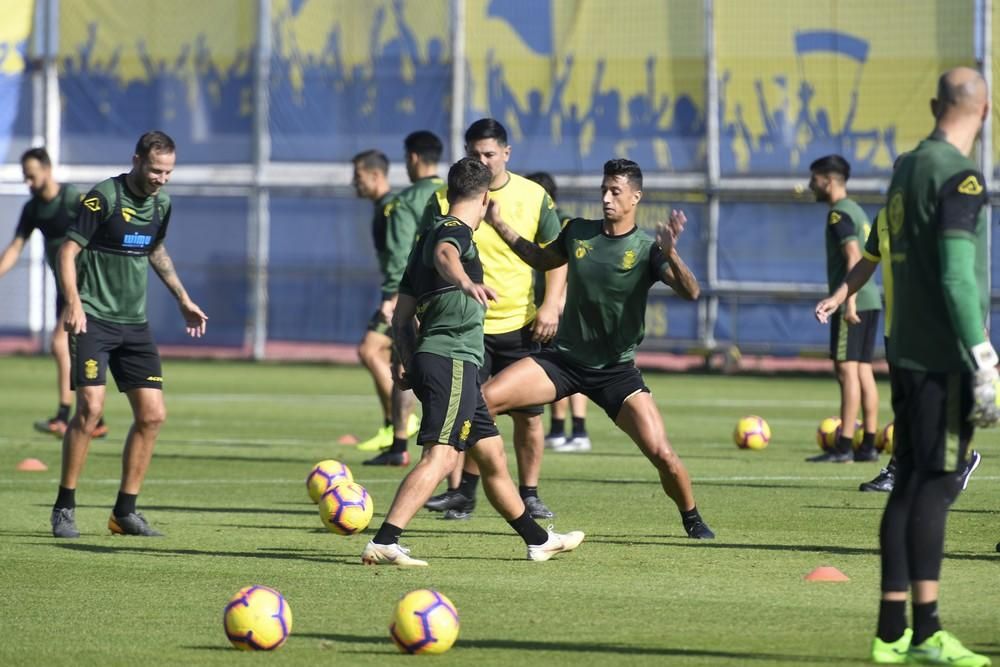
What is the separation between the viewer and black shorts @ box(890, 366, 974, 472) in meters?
6.48

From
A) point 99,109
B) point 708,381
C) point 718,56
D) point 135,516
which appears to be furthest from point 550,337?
point 99,109

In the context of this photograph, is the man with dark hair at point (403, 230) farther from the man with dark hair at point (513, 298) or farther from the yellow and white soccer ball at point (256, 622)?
the yellow and white soccer ball at point (256, 622)

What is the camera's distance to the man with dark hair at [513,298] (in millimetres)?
10812

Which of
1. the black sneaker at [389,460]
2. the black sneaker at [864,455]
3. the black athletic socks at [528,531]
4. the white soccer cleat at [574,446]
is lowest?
the white soccer cleat at [574,446]

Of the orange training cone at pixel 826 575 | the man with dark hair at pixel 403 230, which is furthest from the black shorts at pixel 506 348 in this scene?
the orange training cone at pixel 826 575

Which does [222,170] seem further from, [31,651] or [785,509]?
[31,651]

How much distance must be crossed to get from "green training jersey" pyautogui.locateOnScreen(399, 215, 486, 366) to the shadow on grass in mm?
2313

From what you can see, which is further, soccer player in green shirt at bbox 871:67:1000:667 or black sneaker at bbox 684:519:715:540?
black sneaker at bbox 684:519:715:540

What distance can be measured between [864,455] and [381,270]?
438 cm

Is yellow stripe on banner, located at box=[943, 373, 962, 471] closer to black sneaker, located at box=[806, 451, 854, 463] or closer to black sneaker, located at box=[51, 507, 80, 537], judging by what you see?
black sneaker, located at box=[51, 507, 80, 537]

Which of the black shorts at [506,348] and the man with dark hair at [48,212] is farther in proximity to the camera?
the man with dark hair at [48,212]

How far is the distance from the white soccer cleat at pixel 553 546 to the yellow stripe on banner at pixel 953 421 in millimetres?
3252

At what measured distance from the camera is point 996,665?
6480 millimetres

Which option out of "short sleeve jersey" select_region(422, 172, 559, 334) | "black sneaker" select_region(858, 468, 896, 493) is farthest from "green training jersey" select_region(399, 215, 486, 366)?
"black sneaker" select_region(858, 468, 896, 493)
